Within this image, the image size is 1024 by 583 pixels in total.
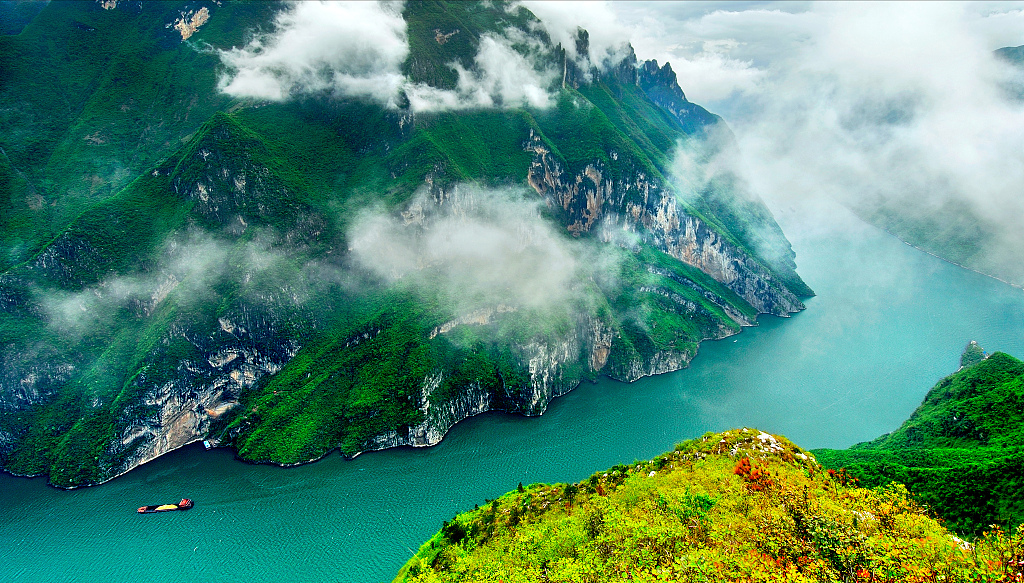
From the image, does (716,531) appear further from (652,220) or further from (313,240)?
(652,220)

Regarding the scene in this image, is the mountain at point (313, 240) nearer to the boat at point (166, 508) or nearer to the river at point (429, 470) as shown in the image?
the river at point (429, 470)

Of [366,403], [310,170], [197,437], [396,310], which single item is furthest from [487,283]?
[197,437]

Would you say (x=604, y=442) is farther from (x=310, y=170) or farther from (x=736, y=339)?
(x=310, y=170)

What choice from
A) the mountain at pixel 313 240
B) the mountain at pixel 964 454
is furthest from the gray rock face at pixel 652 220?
the mountain at pixel 964 454

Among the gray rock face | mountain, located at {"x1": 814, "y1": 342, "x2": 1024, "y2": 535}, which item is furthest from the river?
the gray rock face

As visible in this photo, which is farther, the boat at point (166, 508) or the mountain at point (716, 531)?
the boat at point (166, 508)

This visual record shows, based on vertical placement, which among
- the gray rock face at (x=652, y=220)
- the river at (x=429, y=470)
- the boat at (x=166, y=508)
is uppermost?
the gray rock face at (x=652, y=220)

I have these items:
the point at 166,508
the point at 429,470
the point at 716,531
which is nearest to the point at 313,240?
the point at 166,508
